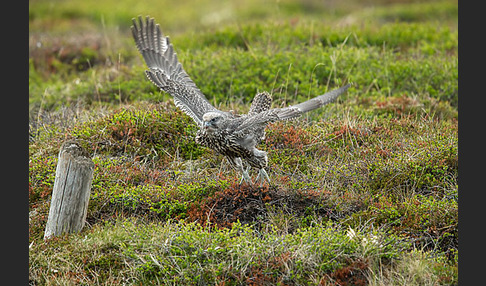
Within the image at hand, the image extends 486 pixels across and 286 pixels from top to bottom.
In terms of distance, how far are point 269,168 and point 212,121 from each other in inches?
70.8

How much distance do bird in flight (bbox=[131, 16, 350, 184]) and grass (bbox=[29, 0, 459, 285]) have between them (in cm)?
50

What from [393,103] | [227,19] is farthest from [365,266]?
[227,19]

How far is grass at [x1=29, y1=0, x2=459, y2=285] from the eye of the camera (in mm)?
6090

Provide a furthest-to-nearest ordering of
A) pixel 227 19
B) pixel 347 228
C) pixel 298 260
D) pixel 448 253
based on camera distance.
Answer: pixel 227 19 → pixel 347 228 → pixel 448 253 → pixel 298 260

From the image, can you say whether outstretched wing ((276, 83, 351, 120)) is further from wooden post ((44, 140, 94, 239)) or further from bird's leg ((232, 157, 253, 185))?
wooden post ((44, 140, 94, 239))

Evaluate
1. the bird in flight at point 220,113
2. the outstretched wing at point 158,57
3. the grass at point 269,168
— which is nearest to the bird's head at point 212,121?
the bird in flight at point 220,113

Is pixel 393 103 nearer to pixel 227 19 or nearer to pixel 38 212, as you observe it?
pixel 38 212

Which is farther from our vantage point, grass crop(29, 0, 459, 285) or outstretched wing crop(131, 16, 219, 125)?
outstretched wing crop(131, 16, 219, 125)

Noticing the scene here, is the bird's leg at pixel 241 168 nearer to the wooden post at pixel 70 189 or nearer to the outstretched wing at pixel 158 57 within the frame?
the outstretched wing at pixel 158 57

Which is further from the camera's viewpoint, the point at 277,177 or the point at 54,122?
the point at 54,122

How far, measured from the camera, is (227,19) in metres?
18.2

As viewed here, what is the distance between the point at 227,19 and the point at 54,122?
32.1 ft

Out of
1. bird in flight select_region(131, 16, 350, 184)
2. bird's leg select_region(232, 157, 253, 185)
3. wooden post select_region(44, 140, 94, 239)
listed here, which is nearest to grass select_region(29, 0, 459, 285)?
bird's leg select_region(232, 157, 253, 185)

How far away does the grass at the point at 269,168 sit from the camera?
6090 mm
